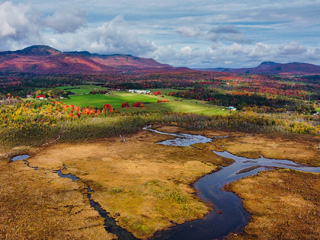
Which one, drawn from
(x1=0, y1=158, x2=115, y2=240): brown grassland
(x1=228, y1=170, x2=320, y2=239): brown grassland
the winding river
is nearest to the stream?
the winding river

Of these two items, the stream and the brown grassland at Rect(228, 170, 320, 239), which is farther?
the stream

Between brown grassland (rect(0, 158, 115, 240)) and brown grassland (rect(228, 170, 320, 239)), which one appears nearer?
brown grassland (rect(0, 158, 115, 240))

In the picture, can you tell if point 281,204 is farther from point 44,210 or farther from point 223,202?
point 44,210

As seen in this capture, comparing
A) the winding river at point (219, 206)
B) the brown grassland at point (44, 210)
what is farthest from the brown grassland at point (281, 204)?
the brown grassland at point (44, 210)

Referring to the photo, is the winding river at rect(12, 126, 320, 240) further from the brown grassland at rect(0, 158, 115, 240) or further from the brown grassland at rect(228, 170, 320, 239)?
the brown grassland at rect(0, 158, 115, 240)

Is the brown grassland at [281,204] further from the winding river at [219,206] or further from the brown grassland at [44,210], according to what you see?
the brown grassland at [44,210]

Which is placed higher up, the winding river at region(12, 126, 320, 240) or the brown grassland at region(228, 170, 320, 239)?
the brown grassland at region(228, 170, 320, 239)

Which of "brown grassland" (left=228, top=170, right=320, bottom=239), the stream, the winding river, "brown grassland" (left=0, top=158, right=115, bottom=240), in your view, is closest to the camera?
"brown grassland" (left=0, top=158, right=115, bottom=240)

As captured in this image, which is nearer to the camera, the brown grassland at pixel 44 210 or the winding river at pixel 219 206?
the brown grassland at pixel 44 210

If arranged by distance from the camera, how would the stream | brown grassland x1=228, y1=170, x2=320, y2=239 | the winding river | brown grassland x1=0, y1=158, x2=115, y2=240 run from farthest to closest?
the stream < the winding river < brown grassland x1=228, y1=170, x2=320, y2=239 < brown grassland x1=0, y1=158, x2=115, y2=240
